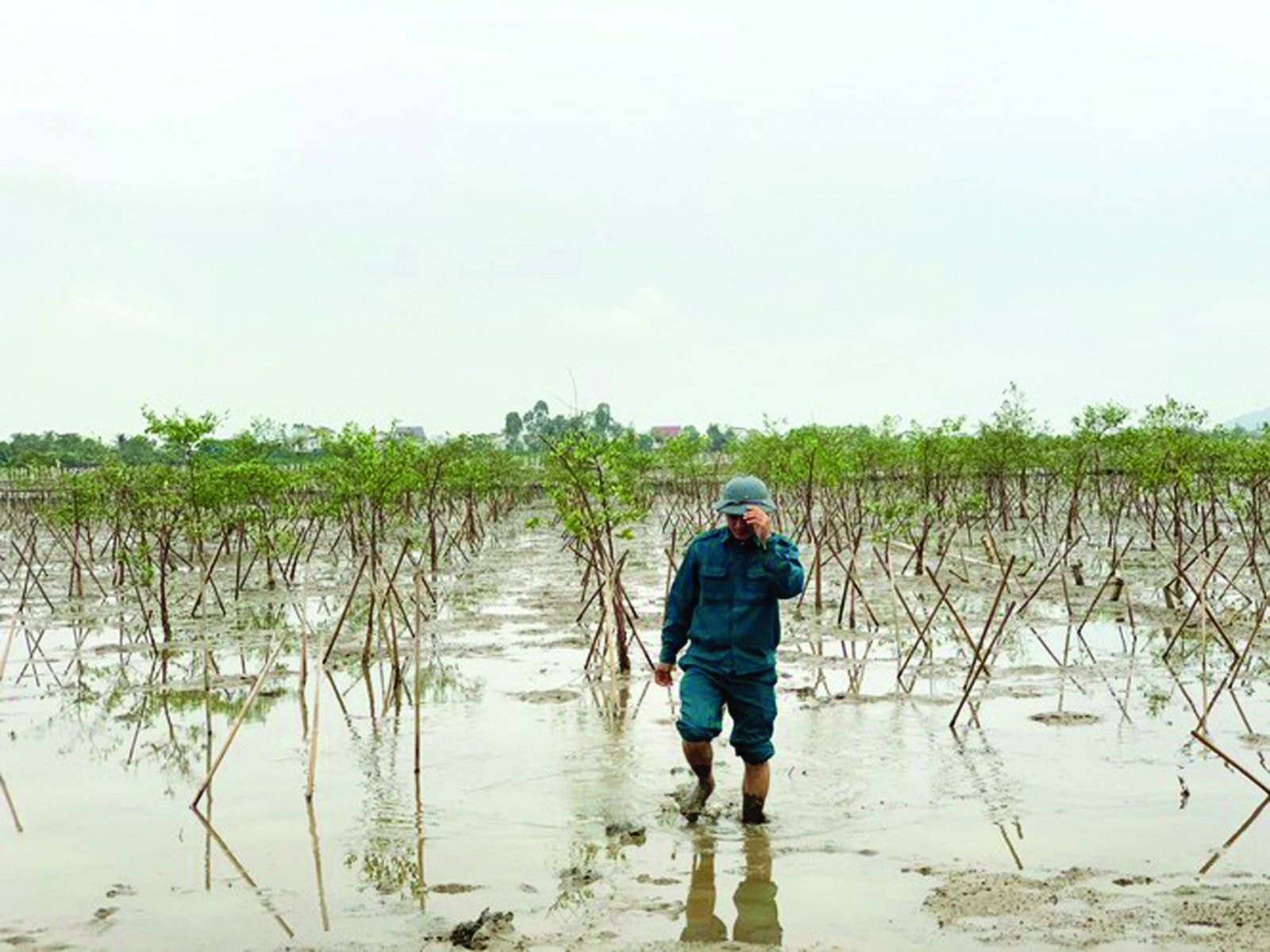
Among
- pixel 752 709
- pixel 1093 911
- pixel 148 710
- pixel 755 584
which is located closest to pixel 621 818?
pixel 752 709

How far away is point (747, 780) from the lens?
20.2 feet

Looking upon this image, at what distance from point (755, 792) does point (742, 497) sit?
151 centimetres

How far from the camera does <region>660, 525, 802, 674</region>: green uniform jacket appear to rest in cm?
589

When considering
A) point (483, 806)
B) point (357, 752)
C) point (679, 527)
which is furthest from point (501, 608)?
point (679, 527)

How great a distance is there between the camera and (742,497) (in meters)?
5.85

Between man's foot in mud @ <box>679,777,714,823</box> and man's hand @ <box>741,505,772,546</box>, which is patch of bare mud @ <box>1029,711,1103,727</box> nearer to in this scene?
man's foot in mud @ <box>679,777,714,823</box>

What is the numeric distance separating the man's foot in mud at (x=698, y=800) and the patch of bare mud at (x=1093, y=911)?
4.61ft

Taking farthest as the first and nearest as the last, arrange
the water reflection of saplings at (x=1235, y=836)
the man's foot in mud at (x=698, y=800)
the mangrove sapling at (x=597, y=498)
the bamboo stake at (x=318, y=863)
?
the mangrove sapling at (x=597, y=498) → the man's foot in mud at (x=698, y=800) → the water reflection of saplings at (x=1235, y=836) → the bamboo stake at (x=318, y=863)

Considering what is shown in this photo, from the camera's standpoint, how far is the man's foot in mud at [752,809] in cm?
620

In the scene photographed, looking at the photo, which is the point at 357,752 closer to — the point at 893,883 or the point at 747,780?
the point at 747,780

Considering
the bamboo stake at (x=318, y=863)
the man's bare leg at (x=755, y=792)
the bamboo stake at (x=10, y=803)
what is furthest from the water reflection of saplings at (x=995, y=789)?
the bamboo stake at (x=10, y=803)

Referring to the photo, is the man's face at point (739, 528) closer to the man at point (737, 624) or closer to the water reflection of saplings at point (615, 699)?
the man at point (737, 624)

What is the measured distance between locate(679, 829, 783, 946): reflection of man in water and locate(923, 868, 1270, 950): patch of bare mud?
662mm

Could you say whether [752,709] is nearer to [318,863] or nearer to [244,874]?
[318,863]
